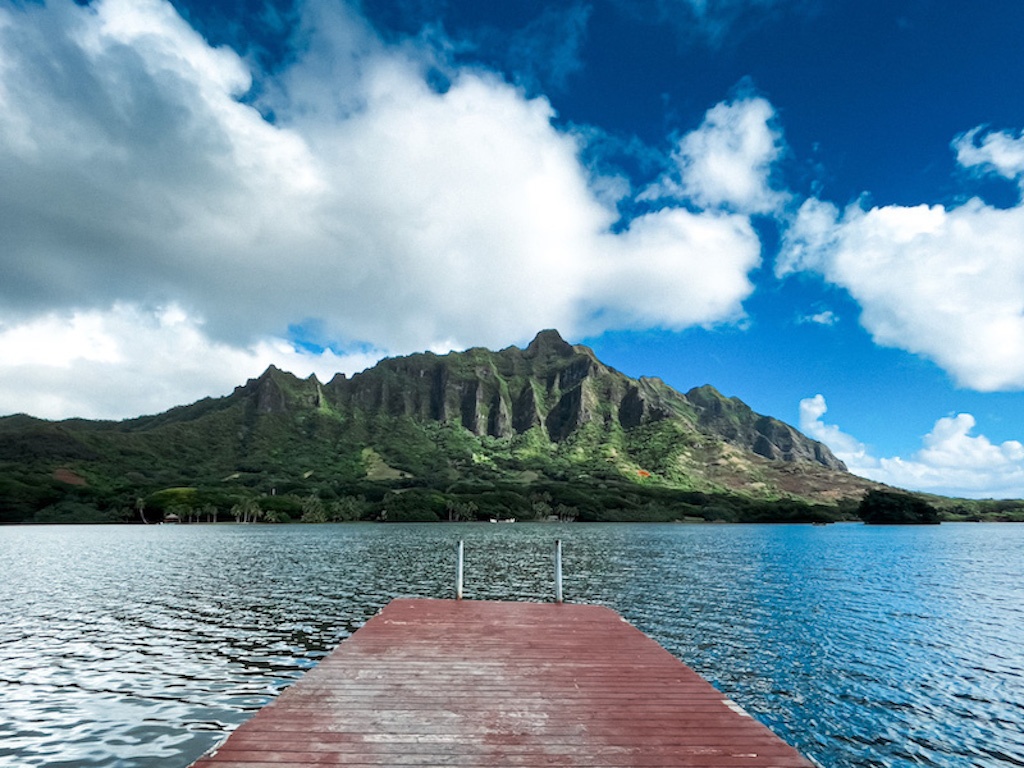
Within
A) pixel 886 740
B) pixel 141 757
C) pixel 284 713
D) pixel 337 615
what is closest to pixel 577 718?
pixel 284 713

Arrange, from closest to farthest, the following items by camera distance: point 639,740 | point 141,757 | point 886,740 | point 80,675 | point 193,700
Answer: point 639,740
point 141,757
point 886,740
point 193,700
point 80,675

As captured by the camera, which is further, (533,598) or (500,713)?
(533,598)

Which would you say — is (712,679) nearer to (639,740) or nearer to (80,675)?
(639,740)

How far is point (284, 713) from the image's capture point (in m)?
9.83

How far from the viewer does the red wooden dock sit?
8.23 meters

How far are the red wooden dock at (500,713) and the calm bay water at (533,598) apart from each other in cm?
508

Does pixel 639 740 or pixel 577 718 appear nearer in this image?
pixel 639 740

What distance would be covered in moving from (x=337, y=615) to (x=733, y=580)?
1479 inches

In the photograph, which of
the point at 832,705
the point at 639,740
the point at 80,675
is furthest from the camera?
the point at 80,675

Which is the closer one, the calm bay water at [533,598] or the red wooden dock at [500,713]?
the red wooden dock at [500,713]

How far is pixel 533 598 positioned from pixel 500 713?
30362mm

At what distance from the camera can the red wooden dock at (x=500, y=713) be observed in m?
8.23

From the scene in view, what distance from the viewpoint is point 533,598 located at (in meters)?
39.2

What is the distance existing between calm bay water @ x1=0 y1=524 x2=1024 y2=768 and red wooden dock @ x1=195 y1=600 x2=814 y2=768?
16.7ft
